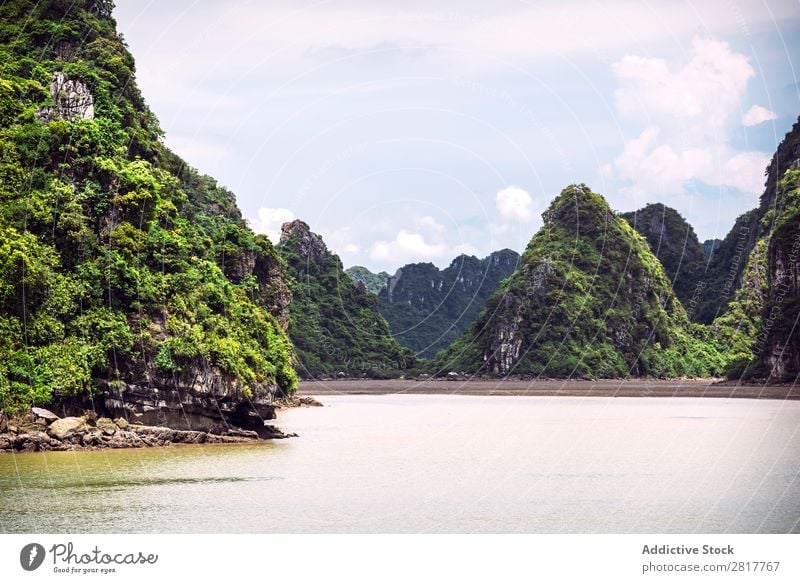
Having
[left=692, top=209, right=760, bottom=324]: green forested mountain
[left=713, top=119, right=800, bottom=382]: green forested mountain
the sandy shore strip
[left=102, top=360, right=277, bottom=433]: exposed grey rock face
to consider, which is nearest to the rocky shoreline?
[left=102, top=360, right=277, bottom=433]: exposed grey rock face

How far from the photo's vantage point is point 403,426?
2014 inches

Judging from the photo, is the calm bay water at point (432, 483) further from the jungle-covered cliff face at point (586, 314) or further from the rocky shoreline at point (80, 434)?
the jungle-covered cliff face at point (586, 314)

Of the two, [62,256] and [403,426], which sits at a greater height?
[62,256]

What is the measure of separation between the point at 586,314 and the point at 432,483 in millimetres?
91558

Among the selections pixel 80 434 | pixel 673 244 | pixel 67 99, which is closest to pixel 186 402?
pixel 80 434

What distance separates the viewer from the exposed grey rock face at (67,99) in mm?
42500

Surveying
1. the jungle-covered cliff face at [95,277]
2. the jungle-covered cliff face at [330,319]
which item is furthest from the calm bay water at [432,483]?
the jungle-covered cliff face at [330,319]

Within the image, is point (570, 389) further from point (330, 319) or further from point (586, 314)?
point (330, 319)

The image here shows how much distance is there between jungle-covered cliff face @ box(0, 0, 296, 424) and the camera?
3600 cm

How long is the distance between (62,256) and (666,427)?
29086 millimetres

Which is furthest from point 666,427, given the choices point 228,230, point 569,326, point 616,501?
point 569,326

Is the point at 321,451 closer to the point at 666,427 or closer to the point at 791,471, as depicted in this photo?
the point at 791,471

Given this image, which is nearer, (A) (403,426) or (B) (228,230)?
(A) (403,426)

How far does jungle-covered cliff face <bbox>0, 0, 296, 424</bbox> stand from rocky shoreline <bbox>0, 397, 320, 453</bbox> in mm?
645
